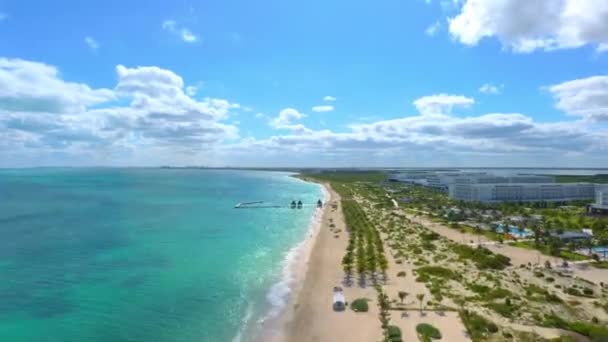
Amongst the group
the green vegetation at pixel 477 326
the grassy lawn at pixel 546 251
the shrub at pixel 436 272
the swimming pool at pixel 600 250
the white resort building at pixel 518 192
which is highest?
the white resort building at pixel 518 192

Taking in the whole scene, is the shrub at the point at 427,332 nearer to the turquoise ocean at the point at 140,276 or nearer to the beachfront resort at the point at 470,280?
the beachfront resort at the point at 470,280

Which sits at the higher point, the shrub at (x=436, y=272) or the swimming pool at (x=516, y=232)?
the swimming pool at (x=516, y=232)

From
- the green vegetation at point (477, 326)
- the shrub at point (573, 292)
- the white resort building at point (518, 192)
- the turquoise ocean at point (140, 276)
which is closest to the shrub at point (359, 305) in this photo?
the turquoise ocean at point (140, 276)

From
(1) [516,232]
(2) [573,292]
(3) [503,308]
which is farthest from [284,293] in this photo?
(1) [516,232]

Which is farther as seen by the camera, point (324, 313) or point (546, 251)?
point (546, 251)

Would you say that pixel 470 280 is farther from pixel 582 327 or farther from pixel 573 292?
pixel 582 327

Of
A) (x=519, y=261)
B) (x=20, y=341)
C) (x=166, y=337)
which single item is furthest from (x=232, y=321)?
(x=519, y=261)
